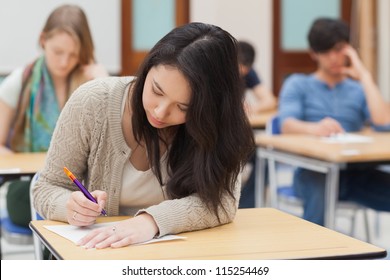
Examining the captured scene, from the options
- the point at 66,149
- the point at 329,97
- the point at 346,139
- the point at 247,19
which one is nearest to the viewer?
the point at 66,149

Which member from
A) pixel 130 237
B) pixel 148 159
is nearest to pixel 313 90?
pixel 148 159

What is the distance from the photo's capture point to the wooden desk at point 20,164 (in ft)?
9.57

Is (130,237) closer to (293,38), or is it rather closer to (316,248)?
(316,248)

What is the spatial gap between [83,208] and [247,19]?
5704mm

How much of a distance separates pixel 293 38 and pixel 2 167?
511 cm

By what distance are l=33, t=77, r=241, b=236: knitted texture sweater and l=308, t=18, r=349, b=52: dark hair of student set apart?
90.9 inches

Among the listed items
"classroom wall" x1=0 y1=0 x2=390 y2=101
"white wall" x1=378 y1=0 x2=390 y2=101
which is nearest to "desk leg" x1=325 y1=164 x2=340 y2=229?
"classroom wall" x1=0 y1=0 x2=390 y2=101

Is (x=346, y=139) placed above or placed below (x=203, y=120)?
below

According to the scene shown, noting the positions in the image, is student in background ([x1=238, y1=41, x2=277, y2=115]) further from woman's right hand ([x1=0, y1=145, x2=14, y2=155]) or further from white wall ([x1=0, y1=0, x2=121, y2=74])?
woman's right hand ([x1=0, y1=145, x2=14, y2=155])

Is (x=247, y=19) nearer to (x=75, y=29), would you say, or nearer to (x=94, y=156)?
(x=75, y=29)

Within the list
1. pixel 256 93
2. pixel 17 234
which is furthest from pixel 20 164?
pixel 256 93

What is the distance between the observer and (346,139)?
12.8ft

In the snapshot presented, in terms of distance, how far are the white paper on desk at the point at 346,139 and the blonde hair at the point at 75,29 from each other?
49.8 inches

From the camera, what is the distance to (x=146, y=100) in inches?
72.7
